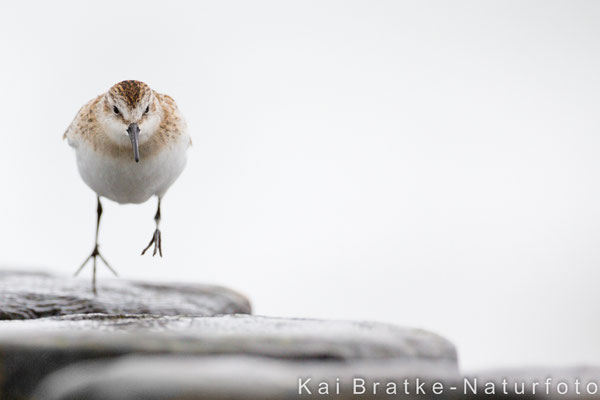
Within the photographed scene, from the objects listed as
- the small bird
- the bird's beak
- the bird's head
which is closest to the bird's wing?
the small bird

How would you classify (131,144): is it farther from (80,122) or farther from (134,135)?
(80,122)

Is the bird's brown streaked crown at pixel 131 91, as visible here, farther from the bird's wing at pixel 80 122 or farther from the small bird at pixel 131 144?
the bird's wing at pixel 80 122

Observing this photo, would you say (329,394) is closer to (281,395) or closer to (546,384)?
(281,395)

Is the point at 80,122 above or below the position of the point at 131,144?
above

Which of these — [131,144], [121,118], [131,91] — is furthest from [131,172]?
[131,91]

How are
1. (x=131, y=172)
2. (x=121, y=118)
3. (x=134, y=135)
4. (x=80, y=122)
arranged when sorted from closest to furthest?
(x=134, y=135), (x=121, y=118), (x=131, y=172), (x=80, y=122)

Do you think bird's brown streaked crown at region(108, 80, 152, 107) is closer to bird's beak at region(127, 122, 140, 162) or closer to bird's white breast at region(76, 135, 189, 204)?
bird's beak at region(127, 122, 140, 162)

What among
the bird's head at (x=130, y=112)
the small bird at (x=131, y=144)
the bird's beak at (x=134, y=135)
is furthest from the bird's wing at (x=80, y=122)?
the bird's beak at (x=134, y=135)
